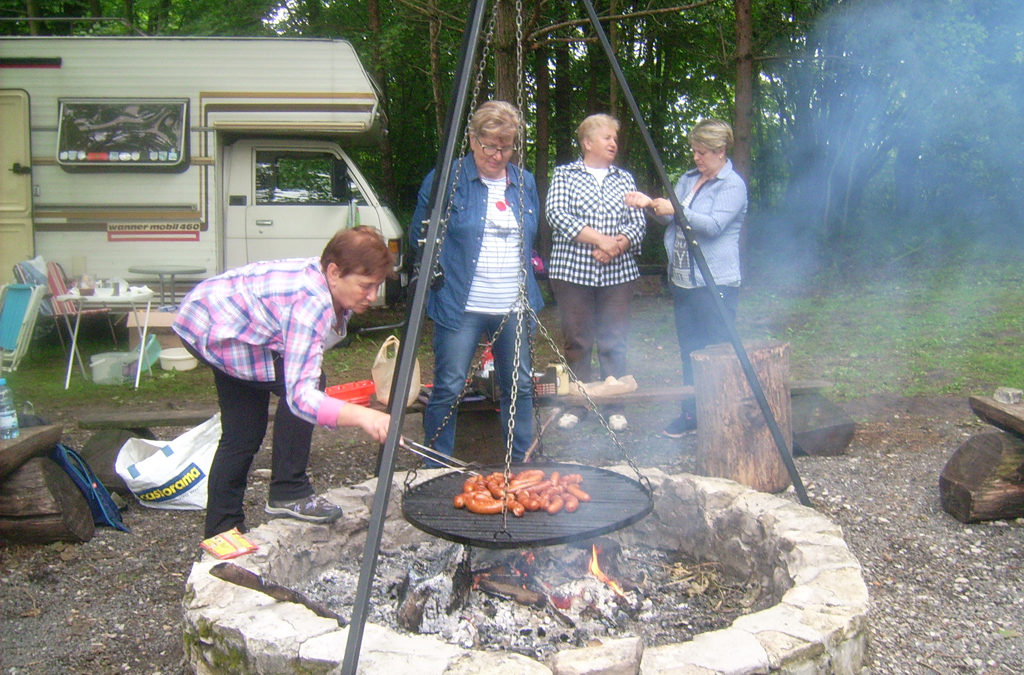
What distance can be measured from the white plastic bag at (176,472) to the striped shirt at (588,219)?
6.72ft

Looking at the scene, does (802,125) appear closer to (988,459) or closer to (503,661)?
(988,459)

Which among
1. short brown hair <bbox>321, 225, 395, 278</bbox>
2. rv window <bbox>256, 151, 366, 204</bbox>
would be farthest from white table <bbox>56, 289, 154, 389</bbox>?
short brown hair <bbox>321, 225, 395, 278</bbox>

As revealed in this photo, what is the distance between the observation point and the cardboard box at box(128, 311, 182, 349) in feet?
24.5

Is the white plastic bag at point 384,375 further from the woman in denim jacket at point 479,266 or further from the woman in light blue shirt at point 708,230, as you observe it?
the woman in light blue shirt at point 708,230

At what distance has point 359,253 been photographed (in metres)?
2.63

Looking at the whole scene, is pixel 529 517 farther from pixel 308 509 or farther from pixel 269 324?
pixel 269 324

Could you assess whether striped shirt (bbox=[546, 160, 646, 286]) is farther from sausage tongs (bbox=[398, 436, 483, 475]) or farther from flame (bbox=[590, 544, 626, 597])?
flame (bbox=[590, 544, 626, 597])

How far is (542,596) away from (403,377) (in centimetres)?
102

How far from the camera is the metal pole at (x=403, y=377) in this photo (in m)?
2.08

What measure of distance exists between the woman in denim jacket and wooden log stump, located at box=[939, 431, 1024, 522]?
2075 millimetres

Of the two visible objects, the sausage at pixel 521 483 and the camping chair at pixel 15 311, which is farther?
the camping chair at pixel 15 311

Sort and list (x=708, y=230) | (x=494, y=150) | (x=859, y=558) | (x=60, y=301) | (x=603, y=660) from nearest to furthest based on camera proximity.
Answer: (x=603, y=660) < (x=859, y=558) < (x=494, y=150) < (x=708, y=230) < (x=60, y=301)

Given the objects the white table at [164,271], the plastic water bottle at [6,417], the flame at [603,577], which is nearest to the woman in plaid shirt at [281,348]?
the flame at [603,577]

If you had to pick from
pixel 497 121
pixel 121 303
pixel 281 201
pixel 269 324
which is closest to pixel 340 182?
pixel 281 201
